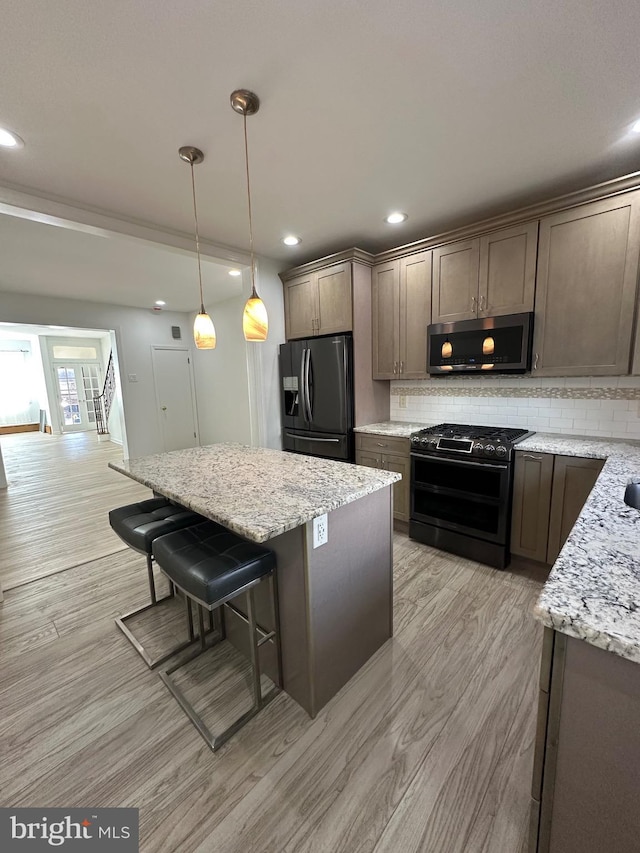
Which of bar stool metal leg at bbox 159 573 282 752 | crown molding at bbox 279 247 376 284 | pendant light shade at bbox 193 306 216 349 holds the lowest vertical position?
bar stool metal leg at bbox 159 573 282 752

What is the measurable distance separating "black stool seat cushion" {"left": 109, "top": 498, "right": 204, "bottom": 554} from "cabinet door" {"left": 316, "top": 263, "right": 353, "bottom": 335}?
83.3 inches

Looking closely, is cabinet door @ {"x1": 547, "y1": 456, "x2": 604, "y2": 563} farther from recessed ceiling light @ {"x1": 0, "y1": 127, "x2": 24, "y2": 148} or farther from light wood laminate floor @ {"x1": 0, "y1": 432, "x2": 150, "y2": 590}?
recessed ceiling light @ {"x1": 0, "y1": 127, "x2": 24, "y2": 148}

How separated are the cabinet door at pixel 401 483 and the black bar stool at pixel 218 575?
174 centimetres

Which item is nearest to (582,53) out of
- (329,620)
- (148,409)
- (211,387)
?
(329,620)

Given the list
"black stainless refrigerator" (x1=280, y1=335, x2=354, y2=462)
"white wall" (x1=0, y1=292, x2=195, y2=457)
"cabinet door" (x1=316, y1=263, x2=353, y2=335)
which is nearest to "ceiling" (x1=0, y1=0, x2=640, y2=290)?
"cabinet door" (x1=316, y1=263, x2=353, y2=335)

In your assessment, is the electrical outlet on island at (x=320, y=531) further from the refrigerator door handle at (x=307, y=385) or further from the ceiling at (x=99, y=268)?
the ceiling at (x=99, y=268)

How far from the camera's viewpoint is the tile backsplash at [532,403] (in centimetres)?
245

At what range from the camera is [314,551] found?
4.58 feet

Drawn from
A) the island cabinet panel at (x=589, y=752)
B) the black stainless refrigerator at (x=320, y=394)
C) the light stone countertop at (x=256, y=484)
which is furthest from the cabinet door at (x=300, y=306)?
the island cabinet panel at (x=589, y=752)

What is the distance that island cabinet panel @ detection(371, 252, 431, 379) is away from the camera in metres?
2.99

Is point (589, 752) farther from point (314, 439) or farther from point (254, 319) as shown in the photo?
point (314, 439)

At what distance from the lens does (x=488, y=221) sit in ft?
8.32

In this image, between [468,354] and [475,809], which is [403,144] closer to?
[468,354]

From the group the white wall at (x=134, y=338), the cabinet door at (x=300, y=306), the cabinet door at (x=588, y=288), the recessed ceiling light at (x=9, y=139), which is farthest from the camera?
the white wall at (x=134, y=338)
